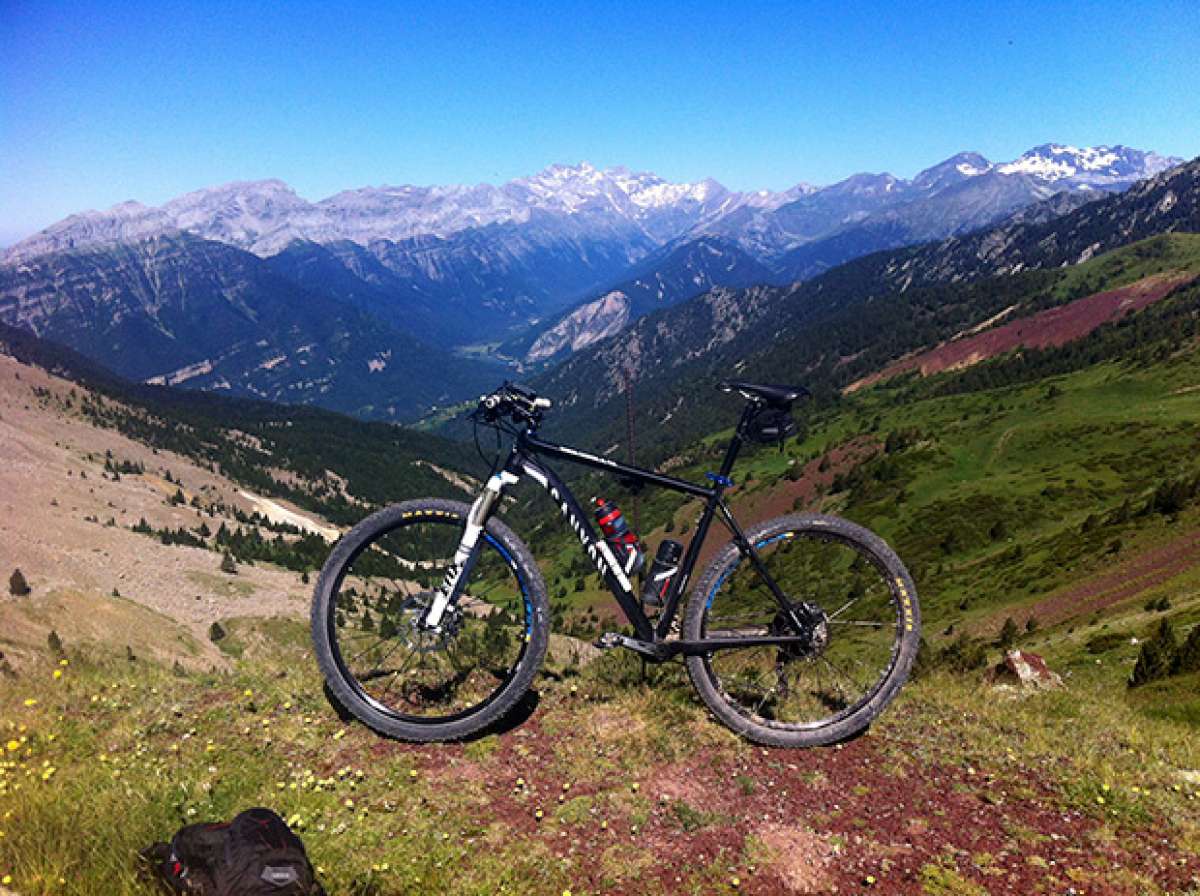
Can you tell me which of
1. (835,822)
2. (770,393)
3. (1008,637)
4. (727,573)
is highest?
(770,393)

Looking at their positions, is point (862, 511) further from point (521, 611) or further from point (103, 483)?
point (103, 483)

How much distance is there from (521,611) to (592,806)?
203 centimetres

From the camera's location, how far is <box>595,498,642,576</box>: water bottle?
21.9ft

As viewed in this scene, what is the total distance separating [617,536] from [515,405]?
1.79 metres

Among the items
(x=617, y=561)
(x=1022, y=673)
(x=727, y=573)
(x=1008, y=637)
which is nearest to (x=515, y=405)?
(x=617, y=561)

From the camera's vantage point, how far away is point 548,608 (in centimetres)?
651

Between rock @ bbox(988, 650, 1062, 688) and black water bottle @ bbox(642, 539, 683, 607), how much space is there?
726cm

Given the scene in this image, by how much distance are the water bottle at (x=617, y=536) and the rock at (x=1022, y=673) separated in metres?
7.65

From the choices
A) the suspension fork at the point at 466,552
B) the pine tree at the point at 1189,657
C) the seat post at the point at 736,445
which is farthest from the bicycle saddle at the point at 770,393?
the pine tree at the point at 1189,657

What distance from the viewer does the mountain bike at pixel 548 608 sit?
650 centimetres

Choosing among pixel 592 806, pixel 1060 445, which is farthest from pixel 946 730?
pixel 1060 445

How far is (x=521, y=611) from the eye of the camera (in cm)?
672

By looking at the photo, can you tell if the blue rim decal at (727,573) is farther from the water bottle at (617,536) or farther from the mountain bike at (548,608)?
the water bottle at (617,536)

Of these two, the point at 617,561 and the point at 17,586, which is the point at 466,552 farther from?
the point at 17,586
